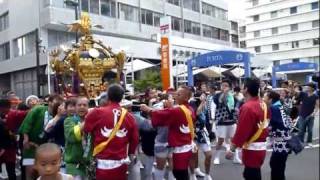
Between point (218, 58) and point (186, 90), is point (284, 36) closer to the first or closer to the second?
point (218, 58)

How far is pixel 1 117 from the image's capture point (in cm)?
705

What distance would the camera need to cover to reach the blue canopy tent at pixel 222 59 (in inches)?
637

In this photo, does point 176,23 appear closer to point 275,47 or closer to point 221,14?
point 221,14

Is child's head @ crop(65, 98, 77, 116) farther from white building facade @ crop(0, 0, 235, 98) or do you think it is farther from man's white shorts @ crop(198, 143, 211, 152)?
white building facade @ crop(0, 0, 235, 98)

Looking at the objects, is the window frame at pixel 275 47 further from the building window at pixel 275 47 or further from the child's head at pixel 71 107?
the child's head at pixel 71 107

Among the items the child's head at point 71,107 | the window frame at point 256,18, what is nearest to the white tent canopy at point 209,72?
the child's head at point 71,107

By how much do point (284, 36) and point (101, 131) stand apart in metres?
55.5

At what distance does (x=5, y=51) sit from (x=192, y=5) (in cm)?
1895

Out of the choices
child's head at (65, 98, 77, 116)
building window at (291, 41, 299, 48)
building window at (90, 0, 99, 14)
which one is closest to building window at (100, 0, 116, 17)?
building window at (90, 0, 99, 14)

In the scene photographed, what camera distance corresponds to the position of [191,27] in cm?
4428

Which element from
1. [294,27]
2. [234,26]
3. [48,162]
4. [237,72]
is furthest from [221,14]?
[48,162]

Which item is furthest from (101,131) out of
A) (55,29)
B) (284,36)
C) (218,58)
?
(284,36)

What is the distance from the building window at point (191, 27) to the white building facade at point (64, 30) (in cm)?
19

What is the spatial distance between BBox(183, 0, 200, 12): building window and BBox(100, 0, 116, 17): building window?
456 inches
